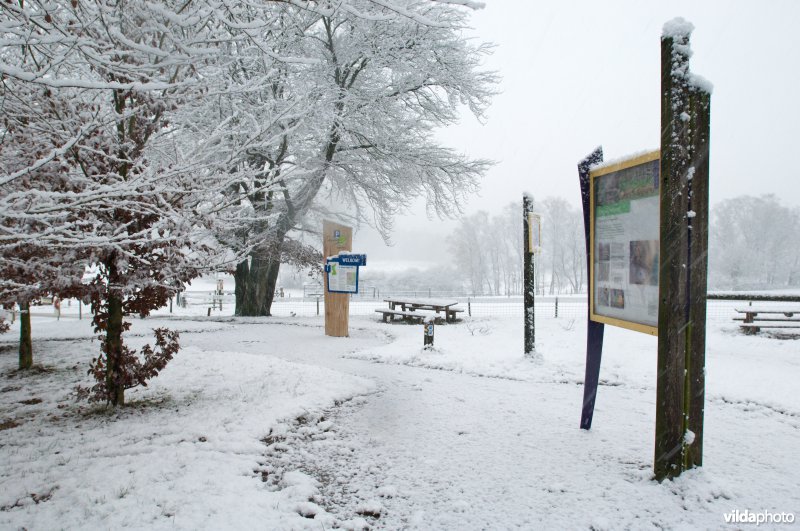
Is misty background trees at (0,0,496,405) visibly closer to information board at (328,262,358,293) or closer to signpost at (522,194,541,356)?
information board at (328,262,358,293)

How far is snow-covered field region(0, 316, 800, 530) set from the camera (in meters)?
2.73

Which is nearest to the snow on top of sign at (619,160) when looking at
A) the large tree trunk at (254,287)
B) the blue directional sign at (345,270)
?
the blue directional sign at (345,270)

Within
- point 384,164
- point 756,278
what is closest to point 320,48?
point 384,164

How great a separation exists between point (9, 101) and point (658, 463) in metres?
5.78

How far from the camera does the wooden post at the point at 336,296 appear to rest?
1088cm

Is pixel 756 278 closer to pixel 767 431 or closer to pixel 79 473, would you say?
pixel 767 431

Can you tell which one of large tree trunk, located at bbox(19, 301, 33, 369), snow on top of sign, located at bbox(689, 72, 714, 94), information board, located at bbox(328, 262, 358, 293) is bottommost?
large tree trunk, located at bbox(19, 301, 33, 369)

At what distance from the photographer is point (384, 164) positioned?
1493 centimetres

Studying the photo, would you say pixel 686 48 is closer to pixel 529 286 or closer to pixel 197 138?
pixel 529 286

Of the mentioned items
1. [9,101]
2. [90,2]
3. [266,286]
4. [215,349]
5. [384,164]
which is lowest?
[215,349]

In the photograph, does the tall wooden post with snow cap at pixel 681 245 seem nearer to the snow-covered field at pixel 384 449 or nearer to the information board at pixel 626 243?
the information board at pixel 626 243

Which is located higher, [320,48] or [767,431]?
[320,48]

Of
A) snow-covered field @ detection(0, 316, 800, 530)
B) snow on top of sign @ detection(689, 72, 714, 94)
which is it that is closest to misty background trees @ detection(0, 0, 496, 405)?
snow-covered field @ detection(0, 316, 800, 530)

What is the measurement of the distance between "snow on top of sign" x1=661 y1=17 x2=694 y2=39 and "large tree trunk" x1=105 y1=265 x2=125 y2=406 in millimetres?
5359
